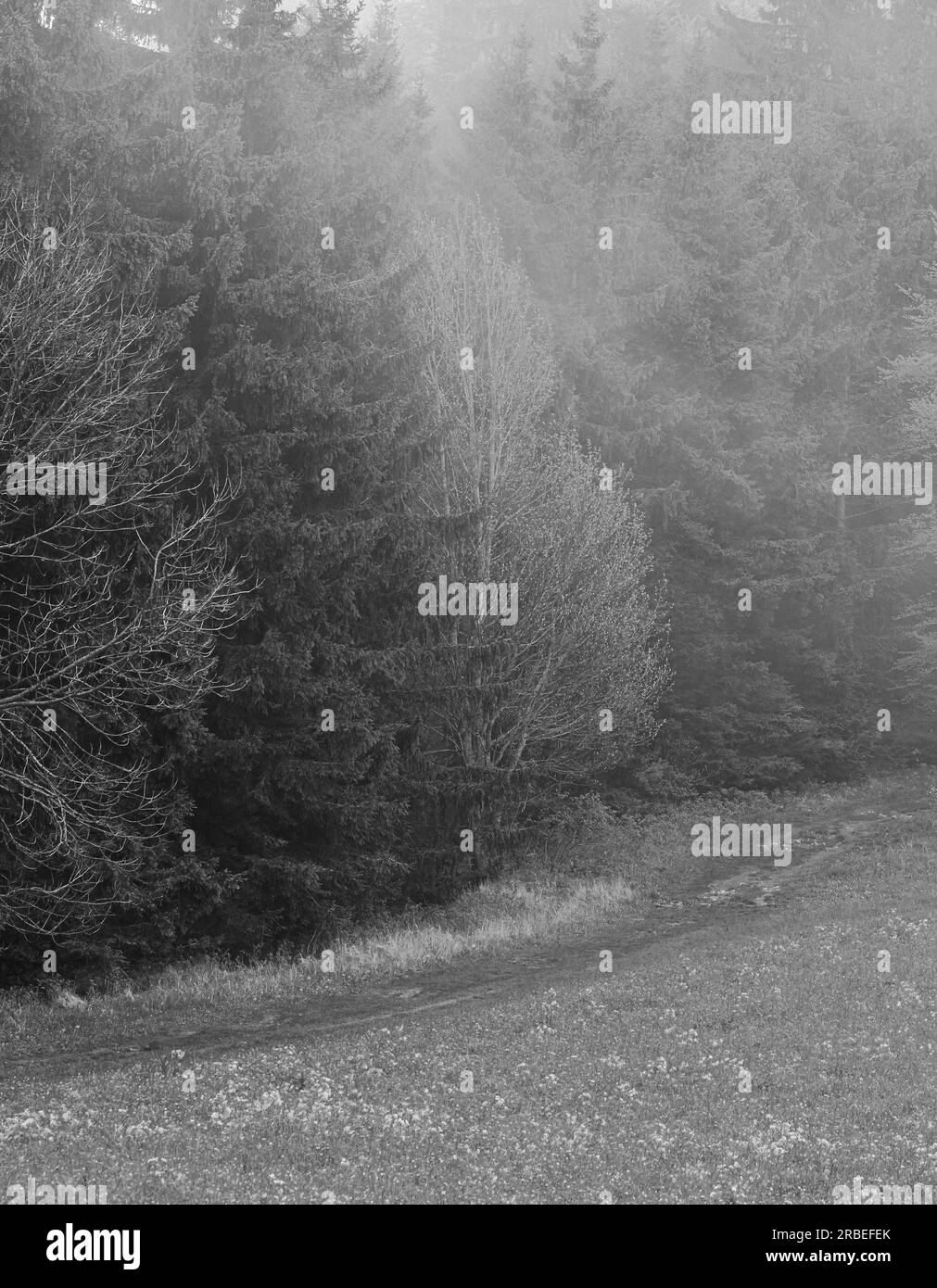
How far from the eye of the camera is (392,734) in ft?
74.9

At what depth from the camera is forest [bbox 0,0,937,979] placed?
18.6 meters

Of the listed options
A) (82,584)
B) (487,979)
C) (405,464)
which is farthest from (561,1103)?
(405,464)

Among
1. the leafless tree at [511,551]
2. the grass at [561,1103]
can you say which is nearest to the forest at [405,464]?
the leafless tree at [511,551]

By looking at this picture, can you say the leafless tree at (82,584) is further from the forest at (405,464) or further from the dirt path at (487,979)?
the dirt path at (487,979)

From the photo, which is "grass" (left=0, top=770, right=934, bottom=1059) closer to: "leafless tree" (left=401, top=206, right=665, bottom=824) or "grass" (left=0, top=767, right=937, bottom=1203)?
"grass" (left=0, top=767, right=937, bottom=1203)

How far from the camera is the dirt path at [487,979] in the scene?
16219 mm

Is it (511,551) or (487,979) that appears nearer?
(487,979)

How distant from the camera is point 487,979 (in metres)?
19.9

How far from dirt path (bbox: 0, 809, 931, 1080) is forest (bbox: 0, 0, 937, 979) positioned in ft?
9.39

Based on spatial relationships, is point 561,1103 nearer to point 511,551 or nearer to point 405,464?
point 405,464

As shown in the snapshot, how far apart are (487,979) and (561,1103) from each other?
7846 mm

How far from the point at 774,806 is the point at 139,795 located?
21967mm

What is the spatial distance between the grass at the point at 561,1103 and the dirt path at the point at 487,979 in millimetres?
685

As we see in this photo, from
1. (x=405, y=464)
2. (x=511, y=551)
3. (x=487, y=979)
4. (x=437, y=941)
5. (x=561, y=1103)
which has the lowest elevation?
(x=487, y=979)
